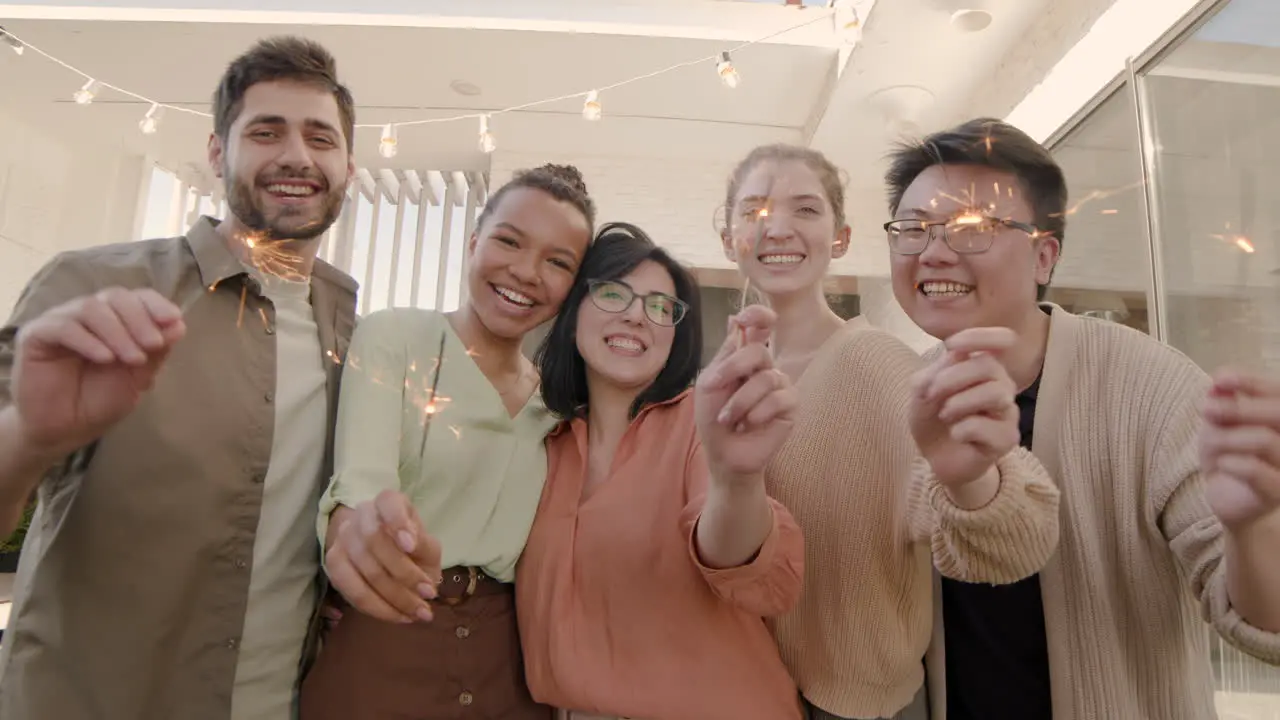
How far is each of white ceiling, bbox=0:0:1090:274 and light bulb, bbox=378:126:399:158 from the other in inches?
12.7

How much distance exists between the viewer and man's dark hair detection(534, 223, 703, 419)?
761 mm

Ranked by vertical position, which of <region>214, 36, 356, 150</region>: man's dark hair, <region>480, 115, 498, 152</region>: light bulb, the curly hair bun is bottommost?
the curly hair bun

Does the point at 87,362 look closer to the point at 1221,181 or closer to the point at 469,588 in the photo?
the point at 469,588

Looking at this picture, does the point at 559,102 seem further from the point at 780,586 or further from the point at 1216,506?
the point at 1216,506

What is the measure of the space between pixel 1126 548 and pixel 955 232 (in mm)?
335

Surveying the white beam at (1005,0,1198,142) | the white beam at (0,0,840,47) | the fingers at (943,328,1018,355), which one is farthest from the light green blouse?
the white beam at (0,0,840,47)

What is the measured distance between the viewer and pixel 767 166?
75 centimetres

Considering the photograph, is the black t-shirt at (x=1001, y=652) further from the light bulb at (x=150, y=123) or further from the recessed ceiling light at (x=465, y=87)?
the recessed ceiling light at (x=465, y=87)

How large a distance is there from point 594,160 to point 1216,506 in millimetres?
1020

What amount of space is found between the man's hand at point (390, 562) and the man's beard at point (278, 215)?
0.40 meters

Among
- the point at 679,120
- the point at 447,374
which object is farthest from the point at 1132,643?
the point at 679,120

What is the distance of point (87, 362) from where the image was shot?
0.43m

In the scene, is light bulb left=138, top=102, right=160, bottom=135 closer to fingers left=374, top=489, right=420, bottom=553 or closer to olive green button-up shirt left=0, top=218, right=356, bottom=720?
olive green button-up shirt left=0, top=218, right=356, bottom=720

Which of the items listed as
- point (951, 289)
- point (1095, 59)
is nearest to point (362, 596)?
point (951, 289)
